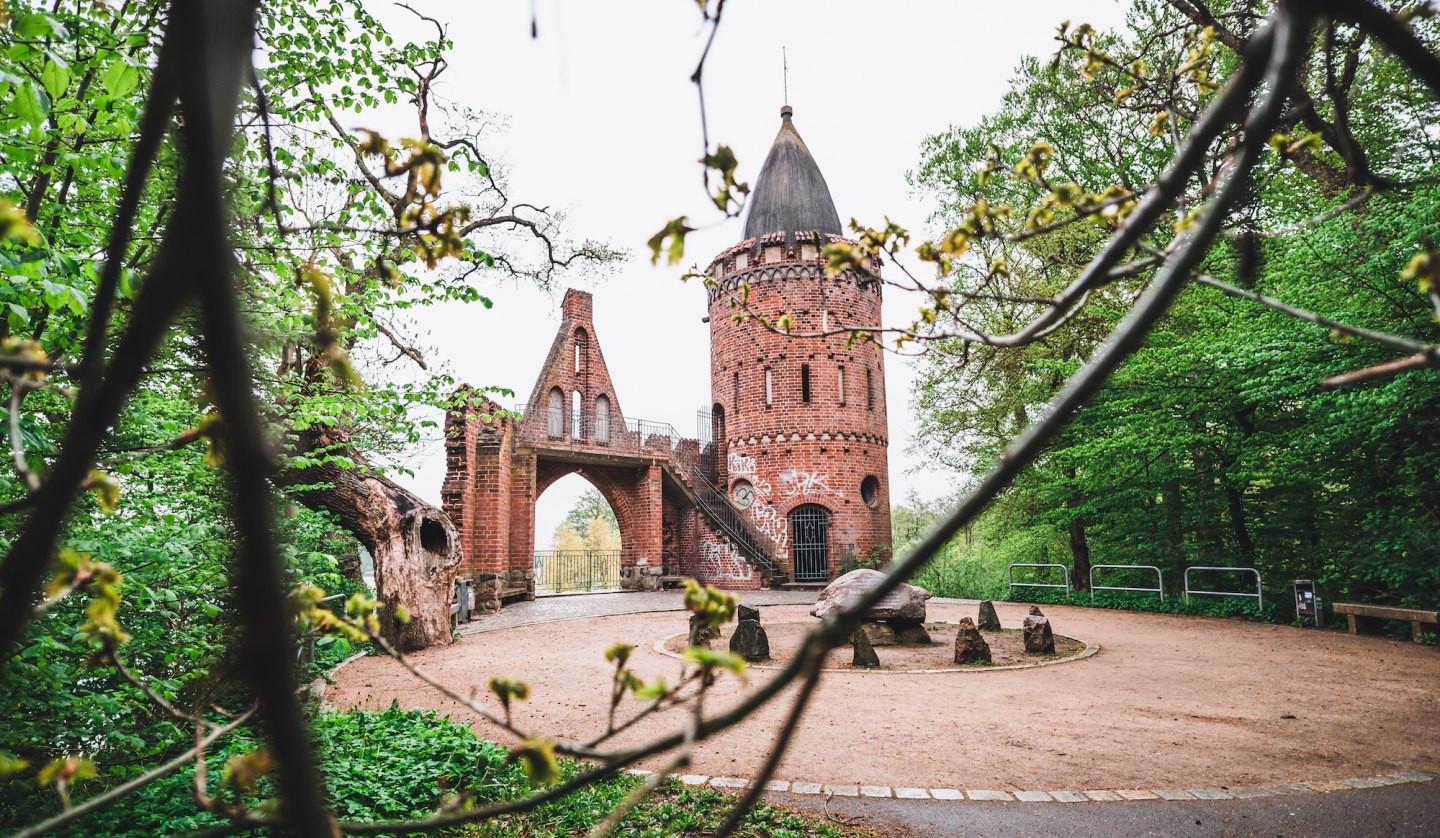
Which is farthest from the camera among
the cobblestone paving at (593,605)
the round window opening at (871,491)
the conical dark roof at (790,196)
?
the conical dark roof at (790,196)

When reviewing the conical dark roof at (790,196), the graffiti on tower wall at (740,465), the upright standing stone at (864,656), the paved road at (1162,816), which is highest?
the conical dark roof at (790,196)

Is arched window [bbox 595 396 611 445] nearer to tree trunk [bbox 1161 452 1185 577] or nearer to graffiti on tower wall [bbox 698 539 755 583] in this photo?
graffiti on tower wall [bbox 698 539 755 583]

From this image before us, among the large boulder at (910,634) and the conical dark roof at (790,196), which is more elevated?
the conical dark roof at (790,196)

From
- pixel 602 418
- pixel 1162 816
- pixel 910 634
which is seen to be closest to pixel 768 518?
pixel 602 418

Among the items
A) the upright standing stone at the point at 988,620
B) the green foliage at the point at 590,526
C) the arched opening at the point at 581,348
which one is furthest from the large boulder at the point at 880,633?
the green foliage at the point at 590,526

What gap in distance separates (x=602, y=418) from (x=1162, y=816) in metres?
19.5

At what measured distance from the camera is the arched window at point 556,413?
70.7ft

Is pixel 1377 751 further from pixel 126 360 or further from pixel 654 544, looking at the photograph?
pixel 654 544

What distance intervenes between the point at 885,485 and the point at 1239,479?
10.8 meters

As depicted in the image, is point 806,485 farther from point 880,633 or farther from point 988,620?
point 880,633

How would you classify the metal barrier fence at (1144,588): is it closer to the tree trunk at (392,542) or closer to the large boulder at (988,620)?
the large boulder at (988,620)

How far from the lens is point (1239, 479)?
12.7m

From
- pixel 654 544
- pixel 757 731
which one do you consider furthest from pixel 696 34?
pixel 654 544

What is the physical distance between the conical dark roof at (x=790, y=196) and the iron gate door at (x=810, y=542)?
853cm
